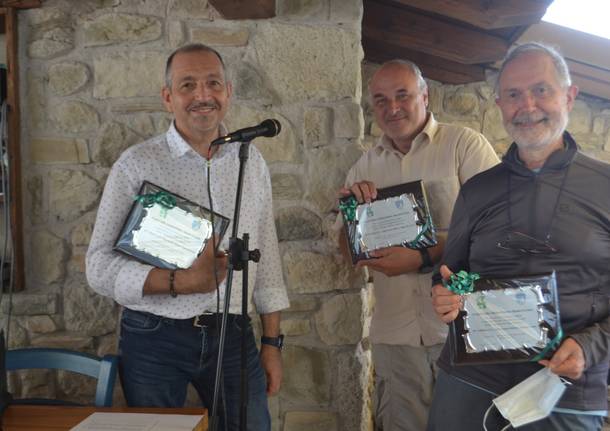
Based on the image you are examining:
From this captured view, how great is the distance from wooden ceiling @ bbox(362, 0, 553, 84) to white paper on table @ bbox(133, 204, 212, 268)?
1693 mm

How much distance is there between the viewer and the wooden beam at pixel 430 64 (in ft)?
11.9

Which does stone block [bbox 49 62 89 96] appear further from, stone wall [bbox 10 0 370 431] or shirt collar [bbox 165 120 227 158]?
shirt collar [bbox 165 120 227 158]

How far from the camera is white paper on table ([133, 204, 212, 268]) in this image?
1.56m

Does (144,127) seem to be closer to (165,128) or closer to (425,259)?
(165,128)

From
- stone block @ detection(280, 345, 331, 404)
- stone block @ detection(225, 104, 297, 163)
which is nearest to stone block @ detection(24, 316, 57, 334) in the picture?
stone block @ detection(280, 345, 331, 404)

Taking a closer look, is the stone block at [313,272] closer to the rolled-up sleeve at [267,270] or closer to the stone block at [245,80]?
the rolled-up sleeve at [267,270]

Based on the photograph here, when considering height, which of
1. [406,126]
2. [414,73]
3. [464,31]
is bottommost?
[406,126]

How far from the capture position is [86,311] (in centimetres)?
A: 220

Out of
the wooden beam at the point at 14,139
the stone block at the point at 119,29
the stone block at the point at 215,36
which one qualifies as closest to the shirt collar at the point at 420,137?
the stone block at the point at 215,36

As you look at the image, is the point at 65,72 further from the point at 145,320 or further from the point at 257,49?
the point at 145,320

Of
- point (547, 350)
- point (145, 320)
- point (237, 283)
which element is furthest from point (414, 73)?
point (145, 320)

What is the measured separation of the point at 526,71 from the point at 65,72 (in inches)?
70.4

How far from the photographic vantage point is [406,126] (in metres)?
2.07

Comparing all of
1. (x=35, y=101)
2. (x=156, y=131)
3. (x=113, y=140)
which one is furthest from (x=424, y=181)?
(x=35, y=101)
